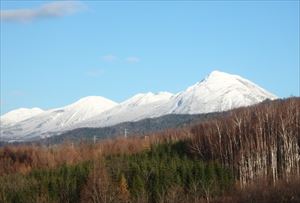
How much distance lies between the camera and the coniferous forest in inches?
1583

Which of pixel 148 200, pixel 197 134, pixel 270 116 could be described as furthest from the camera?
pixel 197 134

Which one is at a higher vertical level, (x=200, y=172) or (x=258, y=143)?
(x=258, y=143)

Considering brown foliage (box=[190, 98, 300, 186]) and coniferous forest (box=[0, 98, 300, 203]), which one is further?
brown foliage (box=[190, 98, 300, 186])

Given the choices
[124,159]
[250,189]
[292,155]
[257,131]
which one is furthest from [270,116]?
[250,189]

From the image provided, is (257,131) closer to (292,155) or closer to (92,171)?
(292,155)

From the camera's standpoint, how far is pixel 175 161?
51.1m

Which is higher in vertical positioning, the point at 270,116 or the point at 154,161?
the point at 270,116

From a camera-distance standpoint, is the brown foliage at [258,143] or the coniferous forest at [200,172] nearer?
the coniferous forest at [200,172]

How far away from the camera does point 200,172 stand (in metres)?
46.8

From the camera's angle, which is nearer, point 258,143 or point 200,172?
point 200,172

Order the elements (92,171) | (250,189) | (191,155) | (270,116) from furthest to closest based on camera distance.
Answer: (191,155) → (270,116) → (92,171) → (250,189)

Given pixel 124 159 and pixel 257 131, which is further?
pixel 124 159

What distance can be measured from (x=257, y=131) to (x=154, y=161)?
332 inches

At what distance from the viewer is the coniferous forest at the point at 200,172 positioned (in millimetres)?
40219
